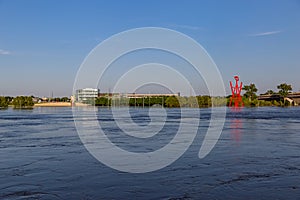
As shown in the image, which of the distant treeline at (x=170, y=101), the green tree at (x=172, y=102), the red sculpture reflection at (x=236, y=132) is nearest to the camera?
the red sculpture reflection at (x=236, y=132)

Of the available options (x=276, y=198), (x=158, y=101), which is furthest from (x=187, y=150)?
(x=158, y=101)

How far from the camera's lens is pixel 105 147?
11.2 m

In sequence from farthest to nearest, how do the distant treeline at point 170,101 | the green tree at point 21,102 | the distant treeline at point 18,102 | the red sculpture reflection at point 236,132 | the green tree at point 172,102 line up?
the green tree at point 21,102, the distant treeline at point 18,102, the green tree at point 172,102, the distant treeline at point 170,101, the red sculpture reflection at point 236,132

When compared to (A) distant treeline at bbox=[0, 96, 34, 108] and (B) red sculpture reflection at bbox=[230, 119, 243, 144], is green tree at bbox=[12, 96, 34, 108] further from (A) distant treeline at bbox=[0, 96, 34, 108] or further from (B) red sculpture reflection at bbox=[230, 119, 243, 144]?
(B) red sculpture reflection at bbox=[230, 119, 243, 144]

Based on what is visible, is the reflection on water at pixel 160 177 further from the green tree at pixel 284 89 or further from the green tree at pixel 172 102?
the green tree at pixel 284 89

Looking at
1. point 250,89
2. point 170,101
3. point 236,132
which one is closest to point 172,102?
point 170,101

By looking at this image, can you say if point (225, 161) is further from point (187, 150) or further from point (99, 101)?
point (99, 101)

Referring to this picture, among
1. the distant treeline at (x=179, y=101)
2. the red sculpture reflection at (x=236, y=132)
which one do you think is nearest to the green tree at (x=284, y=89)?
the distant treeline at (x=179, y=101)

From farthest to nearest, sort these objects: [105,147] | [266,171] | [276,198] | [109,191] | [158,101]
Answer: [158,101]
[105,147]
[266,171]
[109,191]
[276,198]

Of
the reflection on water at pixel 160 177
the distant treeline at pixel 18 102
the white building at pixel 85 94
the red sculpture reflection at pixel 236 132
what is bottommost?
the reflection on water at pixel 160 177

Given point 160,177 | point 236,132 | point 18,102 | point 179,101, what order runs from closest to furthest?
point 160,177 < point 236,132 < point 179,101 < point 18,102

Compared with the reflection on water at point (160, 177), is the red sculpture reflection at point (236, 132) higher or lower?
higher

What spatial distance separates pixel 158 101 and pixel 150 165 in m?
76.7

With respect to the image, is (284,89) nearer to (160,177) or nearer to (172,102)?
(172,102)
